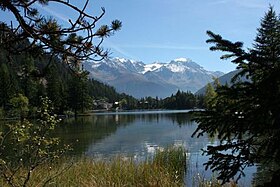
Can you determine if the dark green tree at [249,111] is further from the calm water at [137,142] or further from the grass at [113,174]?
the grass at [113,174]

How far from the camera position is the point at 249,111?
3.04 meters

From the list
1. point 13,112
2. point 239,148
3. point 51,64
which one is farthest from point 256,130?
point 13,112

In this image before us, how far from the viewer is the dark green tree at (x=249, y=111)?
107 inches

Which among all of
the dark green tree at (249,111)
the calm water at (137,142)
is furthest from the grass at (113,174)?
the dark green tree at (249,111)

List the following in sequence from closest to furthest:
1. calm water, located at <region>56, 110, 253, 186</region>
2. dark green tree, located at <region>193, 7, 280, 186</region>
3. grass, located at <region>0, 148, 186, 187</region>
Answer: dark green tree, located at <region>193, 7, 280, 186</region> < grass, located at <region>0, 148, 186, 187</region> < calm water, located at <region>56, 110, 253, 186</region>

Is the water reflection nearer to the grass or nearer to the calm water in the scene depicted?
the calm water

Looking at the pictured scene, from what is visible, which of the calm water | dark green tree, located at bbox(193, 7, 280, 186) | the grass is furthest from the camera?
the calm water

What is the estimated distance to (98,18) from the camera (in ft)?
11.0

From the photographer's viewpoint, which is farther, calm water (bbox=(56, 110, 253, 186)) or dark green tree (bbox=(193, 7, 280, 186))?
calm water (bbox=(56, 110, 253, 186))

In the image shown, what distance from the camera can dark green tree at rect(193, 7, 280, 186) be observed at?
2.72 m

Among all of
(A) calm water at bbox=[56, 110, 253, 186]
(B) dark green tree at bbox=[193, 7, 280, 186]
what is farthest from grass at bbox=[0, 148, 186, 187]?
(B) dark green tree at bbox=[193, 7, 280, 186]

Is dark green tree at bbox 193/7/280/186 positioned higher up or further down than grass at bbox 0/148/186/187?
higher up

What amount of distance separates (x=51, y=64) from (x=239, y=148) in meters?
2.23

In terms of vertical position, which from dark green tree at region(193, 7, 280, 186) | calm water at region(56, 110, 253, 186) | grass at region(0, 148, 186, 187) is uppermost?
dark green tree at region(193, 7, 280, 186)
